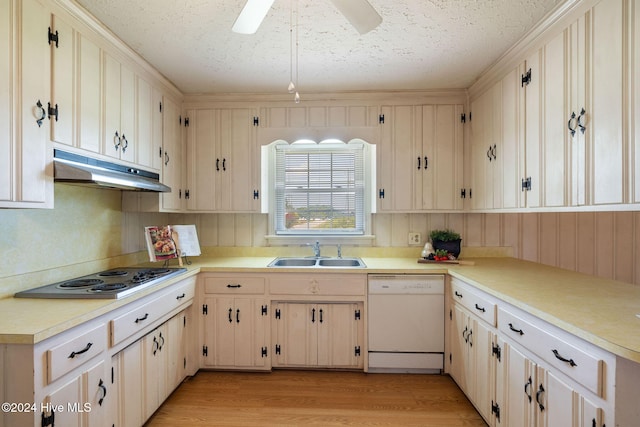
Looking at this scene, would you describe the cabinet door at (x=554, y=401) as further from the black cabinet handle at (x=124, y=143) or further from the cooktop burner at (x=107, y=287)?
the black cabinet handle at (x=124, y=143)

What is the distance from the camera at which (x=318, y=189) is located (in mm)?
3193

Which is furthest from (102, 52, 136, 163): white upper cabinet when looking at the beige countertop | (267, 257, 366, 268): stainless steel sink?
(267, 257, 366, 268): stainless steel sink

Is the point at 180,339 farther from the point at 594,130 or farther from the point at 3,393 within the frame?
the point at 594,130

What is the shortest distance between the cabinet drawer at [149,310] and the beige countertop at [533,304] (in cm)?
7

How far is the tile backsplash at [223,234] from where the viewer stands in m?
1.75

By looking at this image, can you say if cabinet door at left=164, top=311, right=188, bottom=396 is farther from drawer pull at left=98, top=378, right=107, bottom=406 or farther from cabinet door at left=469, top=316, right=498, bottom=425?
cabinet door at left=469, top=316, right=498, bottom=425

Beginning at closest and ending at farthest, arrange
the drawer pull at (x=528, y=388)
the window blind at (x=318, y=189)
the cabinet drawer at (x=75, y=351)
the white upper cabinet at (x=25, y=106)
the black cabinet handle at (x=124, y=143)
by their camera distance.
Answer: the cabinet drawer at (x=75, y=351)
the white upper cabinet at (x=25, y=106)
the drawer pull at (x=528, y=388)
the black cabinet handle at (x=124, y=143)
the window blind at (x=318, y=189)

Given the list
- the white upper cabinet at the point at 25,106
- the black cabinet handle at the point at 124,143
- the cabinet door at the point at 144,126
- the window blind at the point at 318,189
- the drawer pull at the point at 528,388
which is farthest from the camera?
the window blind at the point at 318,189

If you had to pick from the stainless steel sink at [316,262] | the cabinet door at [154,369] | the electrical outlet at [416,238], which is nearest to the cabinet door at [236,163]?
the stainless steel sink at [316,262]

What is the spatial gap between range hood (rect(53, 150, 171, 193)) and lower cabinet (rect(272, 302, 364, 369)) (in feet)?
4.56

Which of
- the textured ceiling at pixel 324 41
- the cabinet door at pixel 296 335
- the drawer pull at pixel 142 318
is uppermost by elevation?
the textured ceiling at pixel 324 41

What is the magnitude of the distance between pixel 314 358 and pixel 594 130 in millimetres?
2328

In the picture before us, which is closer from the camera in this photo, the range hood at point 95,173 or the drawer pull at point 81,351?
the drawer pull at point 81,351

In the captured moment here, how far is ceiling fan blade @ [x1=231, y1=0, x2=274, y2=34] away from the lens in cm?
129
